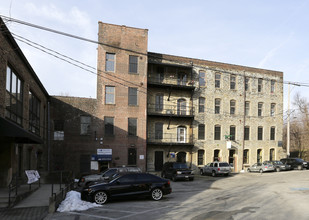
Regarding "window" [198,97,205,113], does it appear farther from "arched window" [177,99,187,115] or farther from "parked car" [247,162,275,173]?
"parked car" [247,162,275,173]

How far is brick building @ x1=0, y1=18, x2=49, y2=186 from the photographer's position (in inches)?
523

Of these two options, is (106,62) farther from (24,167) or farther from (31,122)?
(24,167)

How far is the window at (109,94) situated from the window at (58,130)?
5.10 meters

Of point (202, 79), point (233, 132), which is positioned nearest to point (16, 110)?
point (202, 79)

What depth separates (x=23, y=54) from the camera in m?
17.2

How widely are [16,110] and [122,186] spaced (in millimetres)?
8358

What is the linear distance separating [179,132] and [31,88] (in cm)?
1699

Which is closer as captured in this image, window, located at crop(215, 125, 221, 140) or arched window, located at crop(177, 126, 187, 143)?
arched window, located at crop(177, 126, 187, 143)

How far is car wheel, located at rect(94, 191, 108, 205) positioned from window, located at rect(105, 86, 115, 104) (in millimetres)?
16297

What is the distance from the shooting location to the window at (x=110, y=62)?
28.2m

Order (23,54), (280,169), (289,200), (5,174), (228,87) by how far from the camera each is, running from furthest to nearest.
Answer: (228,87)
(280,169)
(23,54)
(5,174)
(289,200)

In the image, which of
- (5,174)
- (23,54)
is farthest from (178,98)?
(5,174)

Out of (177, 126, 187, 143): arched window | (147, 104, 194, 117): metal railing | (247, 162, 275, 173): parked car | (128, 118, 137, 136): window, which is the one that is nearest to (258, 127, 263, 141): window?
(247, 162, 275, 173): parked car

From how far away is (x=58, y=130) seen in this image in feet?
90.1
